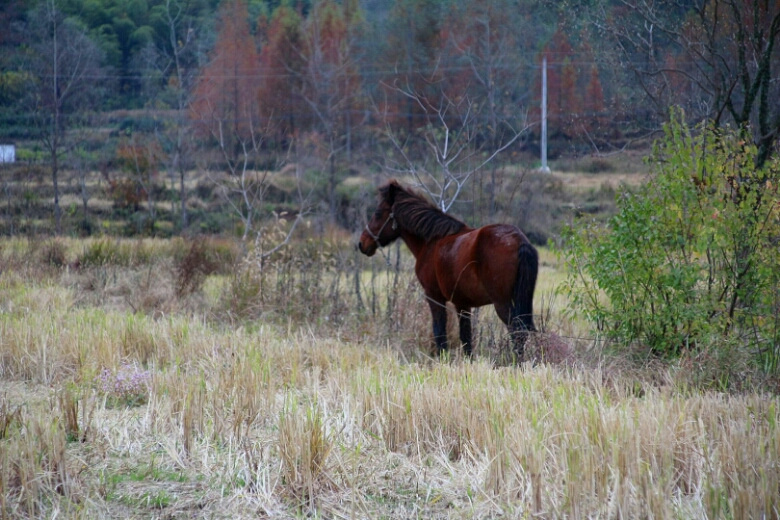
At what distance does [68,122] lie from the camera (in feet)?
99.0

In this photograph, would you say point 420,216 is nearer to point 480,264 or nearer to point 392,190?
point 392,190

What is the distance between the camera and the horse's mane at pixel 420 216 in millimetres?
8609

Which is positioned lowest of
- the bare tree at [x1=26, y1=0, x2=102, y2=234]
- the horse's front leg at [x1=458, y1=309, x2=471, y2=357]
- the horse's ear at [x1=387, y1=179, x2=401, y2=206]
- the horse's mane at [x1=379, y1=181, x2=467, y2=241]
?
the horse's front leg at [x1=458, y1=309, x2=471, y2=357]

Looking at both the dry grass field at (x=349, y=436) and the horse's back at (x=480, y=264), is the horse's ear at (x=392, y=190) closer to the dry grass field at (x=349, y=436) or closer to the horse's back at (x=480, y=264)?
the horse's back at (x=480, y=264)

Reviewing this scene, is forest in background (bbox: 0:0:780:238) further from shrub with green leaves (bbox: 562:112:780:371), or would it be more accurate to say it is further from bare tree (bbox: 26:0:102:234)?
shrub with green leaves (bbox: 562:112:780:371)

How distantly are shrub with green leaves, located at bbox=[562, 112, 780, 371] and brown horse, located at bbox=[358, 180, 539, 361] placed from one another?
26.8 inches

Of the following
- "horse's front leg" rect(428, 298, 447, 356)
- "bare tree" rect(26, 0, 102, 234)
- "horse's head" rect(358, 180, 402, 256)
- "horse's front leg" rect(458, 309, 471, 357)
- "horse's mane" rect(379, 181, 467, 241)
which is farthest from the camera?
"bare tree" rect(26, 0, 102, 234)

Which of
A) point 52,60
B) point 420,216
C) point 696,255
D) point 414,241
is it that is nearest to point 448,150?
point 414,241

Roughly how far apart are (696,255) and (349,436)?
4.16 metres

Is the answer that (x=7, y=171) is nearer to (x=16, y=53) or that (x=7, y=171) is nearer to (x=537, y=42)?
(x=16, y=53)

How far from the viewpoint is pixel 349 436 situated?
484cm

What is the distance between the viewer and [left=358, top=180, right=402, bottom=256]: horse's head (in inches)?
358

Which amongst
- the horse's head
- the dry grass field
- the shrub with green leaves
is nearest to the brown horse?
the horse's head

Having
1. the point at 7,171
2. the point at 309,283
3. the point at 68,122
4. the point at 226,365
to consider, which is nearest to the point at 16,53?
the point at 68,122
